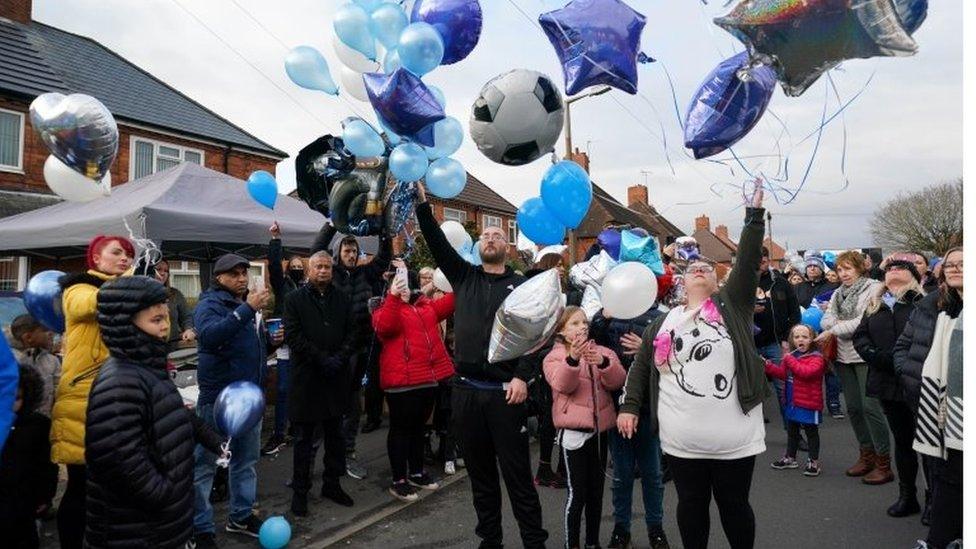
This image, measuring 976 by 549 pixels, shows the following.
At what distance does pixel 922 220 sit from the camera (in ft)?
98.8

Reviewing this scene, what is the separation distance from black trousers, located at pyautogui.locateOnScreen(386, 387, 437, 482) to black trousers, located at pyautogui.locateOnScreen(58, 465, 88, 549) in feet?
6.60

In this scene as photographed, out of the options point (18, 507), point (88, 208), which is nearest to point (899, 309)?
point (18, 507)

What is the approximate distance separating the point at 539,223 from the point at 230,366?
2313 mm

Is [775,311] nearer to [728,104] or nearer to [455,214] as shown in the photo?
[728,104]

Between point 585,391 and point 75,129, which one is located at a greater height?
point 75,129

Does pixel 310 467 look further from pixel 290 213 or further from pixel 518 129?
pixel 290 213

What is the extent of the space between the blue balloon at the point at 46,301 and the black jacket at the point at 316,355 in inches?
54.2

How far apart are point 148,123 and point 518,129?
1527cm

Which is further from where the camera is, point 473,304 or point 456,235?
point 456,235

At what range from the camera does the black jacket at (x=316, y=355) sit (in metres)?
4.50

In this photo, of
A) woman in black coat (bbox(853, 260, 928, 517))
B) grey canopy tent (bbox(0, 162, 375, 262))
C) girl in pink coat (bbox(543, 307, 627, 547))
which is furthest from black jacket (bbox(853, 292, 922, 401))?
grey canopy tent (bbox(0, 162, 375, 262))

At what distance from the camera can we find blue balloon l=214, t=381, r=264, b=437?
3160mm

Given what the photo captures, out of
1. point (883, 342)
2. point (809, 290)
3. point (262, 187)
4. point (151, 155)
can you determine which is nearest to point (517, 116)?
point (883, 342)

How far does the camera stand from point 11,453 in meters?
2.95
